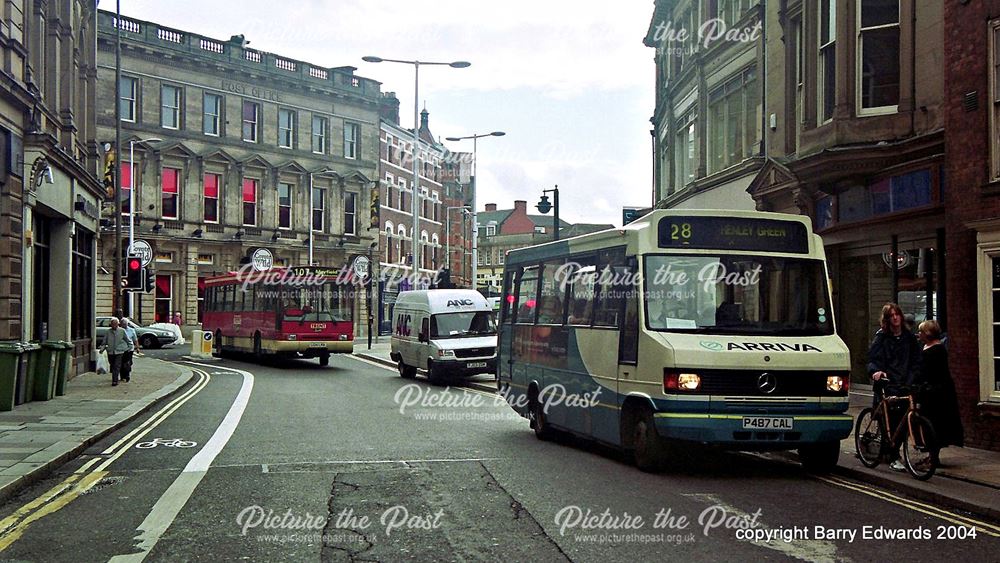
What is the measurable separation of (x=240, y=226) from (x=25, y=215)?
38592 mm

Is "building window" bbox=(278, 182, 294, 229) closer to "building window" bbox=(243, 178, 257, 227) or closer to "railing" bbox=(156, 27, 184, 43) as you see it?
"building window" bbox=(243, 178, 257, 227)

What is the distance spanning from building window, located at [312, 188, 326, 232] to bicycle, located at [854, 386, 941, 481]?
54.7 m

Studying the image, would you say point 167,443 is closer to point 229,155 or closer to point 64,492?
point 64,492

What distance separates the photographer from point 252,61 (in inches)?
2343

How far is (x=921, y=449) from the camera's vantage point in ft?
33.6

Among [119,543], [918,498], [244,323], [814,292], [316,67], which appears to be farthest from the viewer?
[316,67]

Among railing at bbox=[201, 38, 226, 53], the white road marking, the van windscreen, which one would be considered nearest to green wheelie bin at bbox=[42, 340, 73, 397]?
the white road marking

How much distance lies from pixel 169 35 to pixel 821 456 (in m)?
51.4

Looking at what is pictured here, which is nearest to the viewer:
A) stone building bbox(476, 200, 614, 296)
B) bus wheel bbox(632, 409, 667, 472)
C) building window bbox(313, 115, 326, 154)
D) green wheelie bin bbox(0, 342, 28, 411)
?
bus wheel bbox(632, 409, 667, 472)

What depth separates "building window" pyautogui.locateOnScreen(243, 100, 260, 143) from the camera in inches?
2340

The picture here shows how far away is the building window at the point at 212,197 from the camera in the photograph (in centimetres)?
5725

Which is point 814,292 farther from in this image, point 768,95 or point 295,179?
point 295,179

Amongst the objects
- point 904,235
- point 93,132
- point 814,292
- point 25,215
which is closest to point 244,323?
point 93,132

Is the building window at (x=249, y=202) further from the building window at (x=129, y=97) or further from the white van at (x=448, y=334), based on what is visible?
the white van at (x=448, y=334)
